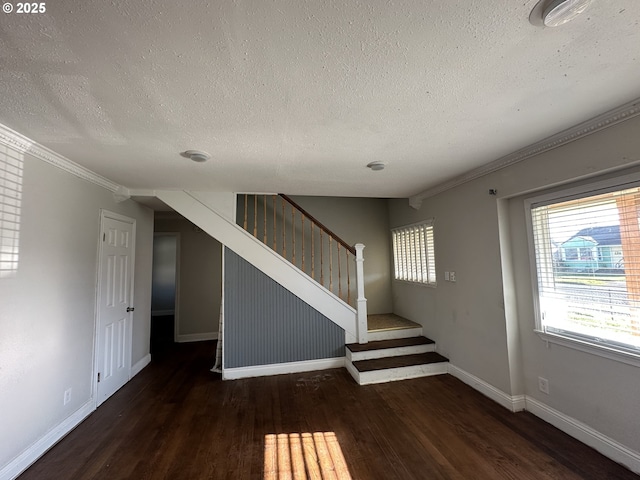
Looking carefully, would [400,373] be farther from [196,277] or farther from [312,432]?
[196,277]

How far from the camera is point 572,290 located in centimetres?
220

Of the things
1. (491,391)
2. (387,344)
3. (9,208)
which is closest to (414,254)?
(387,344)

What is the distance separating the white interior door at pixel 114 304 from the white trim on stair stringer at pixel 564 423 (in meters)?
4.01

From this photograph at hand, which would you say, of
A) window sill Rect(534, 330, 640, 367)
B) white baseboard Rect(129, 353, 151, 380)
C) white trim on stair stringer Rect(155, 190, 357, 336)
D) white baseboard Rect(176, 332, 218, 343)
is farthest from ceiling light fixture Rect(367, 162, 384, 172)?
white baseboard Rect(176, 332, 218, 343)

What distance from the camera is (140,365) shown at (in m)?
3.71

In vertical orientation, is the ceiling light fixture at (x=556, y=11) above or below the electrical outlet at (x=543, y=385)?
above

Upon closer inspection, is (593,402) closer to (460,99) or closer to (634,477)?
(634,477)

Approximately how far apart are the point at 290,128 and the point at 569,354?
2821mm

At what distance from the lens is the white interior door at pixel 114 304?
2.86 m

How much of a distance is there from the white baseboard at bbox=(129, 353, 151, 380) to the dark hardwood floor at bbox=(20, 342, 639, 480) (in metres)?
0.30

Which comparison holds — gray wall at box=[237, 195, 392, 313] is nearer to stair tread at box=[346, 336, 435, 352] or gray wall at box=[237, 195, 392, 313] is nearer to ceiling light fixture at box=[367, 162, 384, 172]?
stair tread at box=[346, 336, 435, 352]

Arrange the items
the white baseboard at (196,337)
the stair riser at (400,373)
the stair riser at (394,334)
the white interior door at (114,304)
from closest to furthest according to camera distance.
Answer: the white interior door at (114,304) → the stair riser at (400,373) → the stair riser at (394,334) → the white baseboard at (196,337)

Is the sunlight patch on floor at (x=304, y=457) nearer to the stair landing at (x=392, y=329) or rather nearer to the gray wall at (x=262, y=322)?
the gray wall at (x=262, y=322)

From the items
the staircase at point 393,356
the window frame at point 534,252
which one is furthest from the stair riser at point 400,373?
the window frame at point 534,252
